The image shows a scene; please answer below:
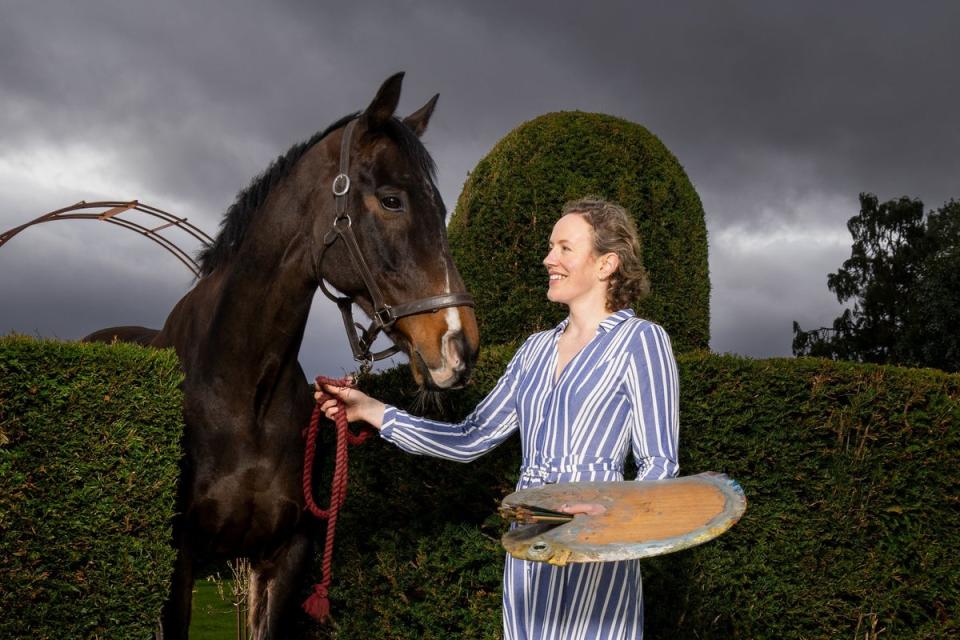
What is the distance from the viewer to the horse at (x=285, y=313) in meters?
3.12

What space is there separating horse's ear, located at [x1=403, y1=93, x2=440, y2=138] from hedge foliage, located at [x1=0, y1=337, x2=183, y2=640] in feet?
5.02

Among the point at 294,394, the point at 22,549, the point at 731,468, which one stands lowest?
the point at 22,549

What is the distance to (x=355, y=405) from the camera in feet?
10.6

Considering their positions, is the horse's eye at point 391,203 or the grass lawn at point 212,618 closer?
the horse's eye at point 391,203

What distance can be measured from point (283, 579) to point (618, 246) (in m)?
2.45

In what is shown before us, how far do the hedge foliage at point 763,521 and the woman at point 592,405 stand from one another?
173 centimetres

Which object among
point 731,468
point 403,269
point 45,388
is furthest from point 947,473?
point 45,388

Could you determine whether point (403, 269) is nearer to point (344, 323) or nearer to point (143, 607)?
point (344, 323)

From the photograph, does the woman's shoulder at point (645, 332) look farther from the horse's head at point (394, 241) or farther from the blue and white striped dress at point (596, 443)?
the horse's head at point (394, 241)

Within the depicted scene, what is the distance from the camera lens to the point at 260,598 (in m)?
4.18

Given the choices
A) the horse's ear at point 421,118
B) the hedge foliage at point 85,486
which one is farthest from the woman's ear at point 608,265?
the hedge foliage at point 85,486

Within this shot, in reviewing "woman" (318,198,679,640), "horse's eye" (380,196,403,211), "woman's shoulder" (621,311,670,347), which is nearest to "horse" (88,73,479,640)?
"horse's eye" (380,196,403,211)

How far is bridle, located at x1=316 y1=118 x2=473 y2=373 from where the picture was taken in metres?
3.00

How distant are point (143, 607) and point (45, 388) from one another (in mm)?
1050
